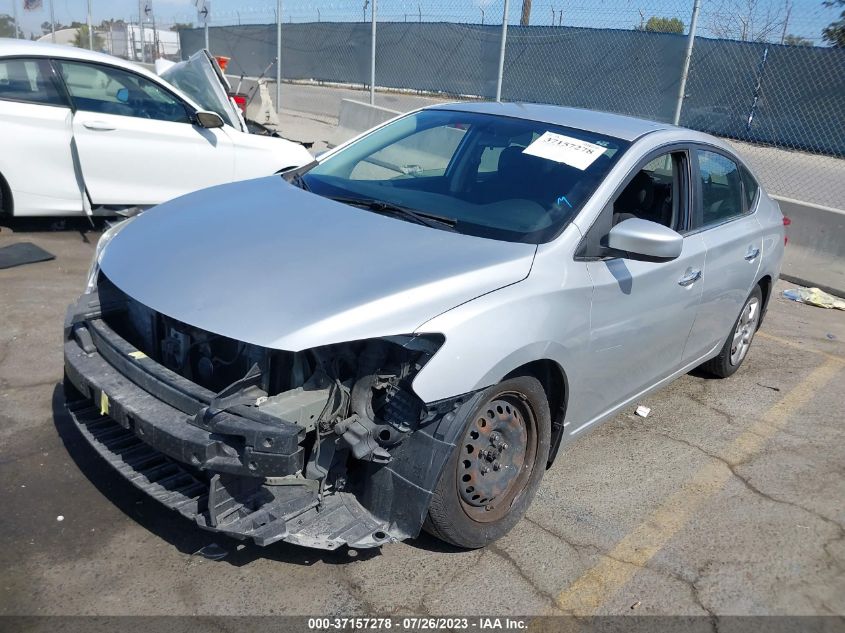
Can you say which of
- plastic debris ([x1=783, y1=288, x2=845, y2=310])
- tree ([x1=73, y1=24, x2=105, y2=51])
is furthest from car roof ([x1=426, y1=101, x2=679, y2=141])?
tree ([x1=73, y1=24, x2=105, y2=51])

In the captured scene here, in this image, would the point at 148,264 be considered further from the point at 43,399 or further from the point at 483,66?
the point at 483,66

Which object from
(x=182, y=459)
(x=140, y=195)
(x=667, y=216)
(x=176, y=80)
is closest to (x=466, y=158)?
(x=667, y=216)

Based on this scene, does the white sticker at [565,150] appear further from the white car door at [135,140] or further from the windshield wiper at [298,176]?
the white car door at [135,140]

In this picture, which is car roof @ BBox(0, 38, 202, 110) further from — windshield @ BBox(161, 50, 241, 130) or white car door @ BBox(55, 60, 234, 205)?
windshield @ BBox(161, 50, 241, 130)

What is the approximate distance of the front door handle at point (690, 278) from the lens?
158 inches

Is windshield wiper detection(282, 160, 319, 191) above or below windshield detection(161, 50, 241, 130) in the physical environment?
below

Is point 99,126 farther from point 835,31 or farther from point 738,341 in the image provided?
point 835,31

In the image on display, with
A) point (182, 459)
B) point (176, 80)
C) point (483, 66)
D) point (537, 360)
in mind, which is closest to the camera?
point (182, 459)

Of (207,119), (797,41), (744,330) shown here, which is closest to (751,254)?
(744,330)

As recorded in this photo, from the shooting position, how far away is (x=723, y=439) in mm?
4578

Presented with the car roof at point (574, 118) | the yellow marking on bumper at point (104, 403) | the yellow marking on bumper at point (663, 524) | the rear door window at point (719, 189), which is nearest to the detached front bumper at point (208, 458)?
the yellow marking on bumper at point (104, 403)

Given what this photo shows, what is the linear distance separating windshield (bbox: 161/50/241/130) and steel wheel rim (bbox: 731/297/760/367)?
5.16m

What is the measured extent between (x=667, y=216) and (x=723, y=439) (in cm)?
144

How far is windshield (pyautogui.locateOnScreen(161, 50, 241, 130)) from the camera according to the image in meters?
7.66
